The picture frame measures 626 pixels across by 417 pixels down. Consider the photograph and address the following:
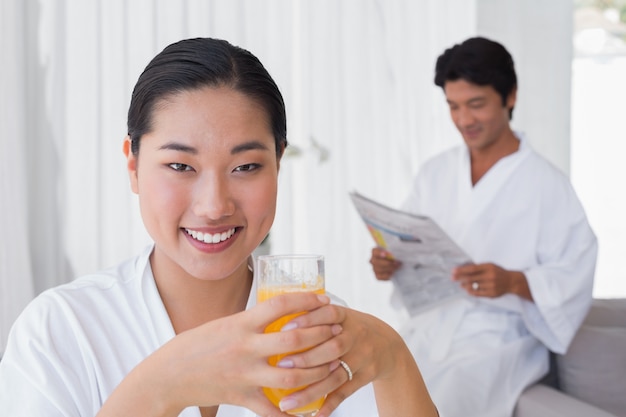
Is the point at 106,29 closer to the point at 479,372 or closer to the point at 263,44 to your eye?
the point at 263,44

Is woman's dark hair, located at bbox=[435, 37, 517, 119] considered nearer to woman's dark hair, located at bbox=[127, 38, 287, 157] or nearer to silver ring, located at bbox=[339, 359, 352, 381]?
woman's dark hair, located at bbox=[127, 38, 287, 157]

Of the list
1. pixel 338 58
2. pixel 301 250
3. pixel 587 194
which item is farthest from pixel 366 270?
pixel 587 194

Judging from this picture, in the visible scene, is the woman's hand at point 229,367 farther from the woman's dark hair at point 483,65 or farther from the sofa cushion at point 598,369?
the woman's dark hair at point 483,65

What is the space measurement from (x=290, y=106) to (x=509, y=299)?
1727 mm

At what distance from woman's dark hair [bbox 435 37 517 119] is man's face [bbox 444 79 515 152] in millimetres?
21

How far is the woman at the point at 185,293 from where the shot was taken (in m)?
1.00

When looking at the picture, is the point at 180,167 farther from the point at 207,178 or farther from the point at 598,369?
the point at 598,369

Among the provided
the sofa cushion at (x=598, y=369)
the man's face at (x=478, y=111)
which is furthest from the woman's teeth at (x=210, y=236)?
Result: the man's face at (x=478, y=111)

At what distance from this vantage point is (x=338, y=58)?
3.94m

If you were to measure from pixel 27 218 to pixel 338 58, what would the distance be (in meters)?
1.60

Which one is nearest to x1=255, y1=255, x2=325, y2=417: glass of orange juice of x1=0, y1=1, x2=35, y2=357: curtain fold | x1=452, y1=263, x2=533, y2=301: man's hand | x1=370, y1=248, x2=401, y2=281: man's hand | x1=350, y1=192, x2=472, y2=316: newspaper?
x1=350, y1=192, x2=472, y2=316: newspaper

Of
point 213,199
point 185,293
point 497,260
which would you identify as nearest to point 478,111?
point 497,260

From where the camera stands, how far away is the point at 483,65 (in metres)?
2.61

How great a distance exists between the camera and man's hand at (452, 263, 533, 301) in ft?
7.90
